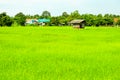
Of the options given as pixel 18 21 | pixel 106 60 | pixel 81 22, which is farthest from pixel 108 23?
pixel 106 60

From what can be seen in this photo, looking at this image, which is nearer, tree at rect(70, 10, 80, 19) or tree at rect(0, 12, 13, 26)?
tree at rect(0, 12, 13, 26)

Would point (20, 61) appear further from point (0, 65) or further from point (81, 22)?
point (81, 22)

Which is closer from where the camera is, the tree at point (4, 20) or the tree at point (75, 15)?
the tree at point (4, 20)

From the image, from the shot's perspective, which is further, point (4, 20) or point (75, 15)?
point (75, 15)

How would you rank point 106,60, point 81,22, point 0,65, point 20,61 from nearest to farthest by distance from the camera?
point 0,65
point 20,61
point 106,60
point 81,22

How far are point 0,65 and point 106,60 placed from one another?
12.9 ft

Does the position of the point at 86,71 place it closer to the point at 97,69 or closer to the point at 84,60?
the point at 97,69

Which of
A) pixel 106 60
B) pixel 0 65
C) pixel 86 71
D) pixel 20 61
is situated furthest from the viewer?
pixel 106 60

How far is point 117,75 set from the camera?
8695 mm

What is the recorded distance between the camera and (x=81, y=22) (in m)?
63.3

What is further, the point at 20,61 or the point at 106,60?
the point at 106,60

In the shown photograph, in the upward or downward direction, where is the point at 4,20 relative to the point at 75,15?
downward

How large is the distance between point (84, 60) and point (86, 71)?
7.69 ft

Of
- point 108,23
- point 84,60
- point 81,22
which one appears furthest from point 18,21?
point 84,60
